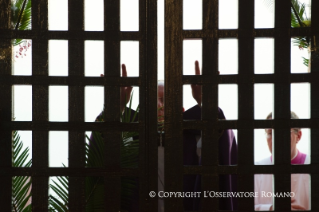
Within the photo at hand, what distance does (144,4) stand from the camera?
1729 mm

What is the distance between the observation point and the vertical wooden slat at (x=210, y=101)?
173cm

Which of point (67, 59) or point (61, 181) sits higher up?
point (67, 59)

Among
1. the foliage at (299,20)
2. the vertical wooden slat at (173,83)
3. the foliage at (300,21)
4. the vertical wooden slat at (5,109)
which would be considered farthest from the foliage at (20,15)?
the foliage at (300,21)

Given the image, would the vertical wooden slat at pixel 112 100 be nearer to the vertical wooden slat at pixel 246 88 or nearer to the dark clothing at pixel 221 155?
the dark clothing at pixel 221 155

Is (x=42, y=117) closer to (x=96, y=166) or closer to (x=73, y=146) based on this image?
(x=73, y=146)

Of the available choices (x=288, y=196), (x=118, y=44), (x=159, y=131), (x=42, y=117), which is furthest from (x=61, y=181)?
(x=288, y=196)

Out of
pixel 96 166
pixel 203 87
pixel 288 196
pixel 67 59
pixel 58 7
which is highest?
pixel 58 7

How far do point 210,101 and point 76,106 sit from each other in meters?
0.56

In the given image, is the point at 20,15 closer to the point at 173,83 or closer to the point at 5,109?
the point at 5,109

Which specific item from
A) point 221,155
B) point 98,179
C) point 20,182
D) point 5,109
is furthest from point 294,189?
point 5,109

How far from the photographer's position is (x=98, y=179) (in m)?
1.78

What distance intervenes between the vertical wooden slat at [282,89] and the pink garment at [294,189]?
0.21 feet

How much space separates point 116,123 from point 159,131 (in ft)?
0.62

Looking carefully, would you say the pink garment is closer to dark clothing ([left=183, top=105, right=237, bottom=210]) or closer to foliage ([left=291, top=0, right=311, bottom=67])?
dark clothing ([left=183, top=105, right=237, bottom=210])
